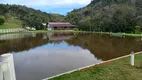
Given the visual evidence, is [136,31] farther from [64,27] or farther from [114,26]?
[64,27]

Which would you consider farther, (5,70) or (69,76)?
(69,76)

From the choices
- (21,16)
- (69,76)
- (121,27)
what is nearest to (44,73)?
(69,76)

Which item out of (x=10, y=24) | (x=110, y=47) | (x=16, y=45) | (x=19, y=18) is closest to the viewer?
(x=110, y=47)

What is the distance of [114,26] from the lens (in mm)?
41875

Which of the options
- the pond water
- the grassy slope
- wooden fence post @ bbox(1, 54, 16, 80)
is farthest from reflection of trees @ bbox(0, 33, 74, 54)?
the grassy slope

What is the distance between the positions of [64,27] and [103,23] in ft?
80.5

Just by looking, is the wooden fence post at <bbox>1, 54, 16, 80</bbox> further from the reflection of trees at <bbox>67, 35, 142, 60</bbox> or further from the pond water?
the reflection of trees at <bbox>67, 35, 142, 60</bbox>

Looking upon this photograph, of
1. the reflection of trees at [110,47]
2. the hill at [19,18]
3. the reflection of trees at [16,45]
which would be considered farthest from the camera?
the hill at [19,18]

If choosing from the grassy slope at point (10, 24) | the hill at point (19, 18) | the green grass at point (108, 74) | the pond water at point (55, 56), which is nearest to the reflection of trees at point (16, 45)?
the pond water at point (55, 56)

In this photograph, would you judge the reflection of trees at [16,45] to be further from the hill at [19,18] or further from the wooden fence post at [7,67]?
the hill at [19,18]

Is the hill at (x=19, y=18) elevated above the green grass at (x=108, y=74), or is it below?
above

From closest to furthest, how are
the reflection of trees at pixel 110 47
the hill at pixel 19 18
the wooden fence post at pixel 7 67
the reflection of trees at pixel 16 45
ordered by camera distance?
1. the wooden fence post at pixel 7 67
2. the reflection of trees at pixel 110 47
3. the reflection of trees at pixel 16 45
4. the hill at pixel 19 18

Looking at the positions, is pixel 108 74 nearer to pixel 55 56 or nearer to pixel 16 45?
pixel 55 56

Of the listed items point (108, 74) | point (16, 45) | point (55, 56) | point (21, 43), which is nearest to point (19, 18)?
point (21, 43)
